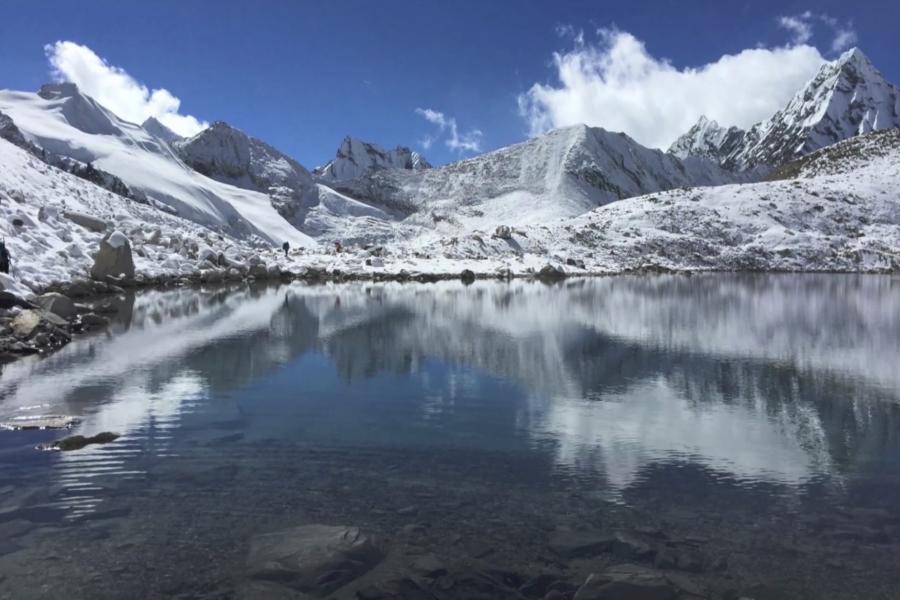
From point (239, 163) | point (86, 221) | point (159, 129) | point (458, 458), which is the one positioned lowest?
point (458, 458)

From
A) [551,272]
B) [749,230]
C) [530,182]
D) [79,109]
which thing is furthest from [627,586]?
[530,182]

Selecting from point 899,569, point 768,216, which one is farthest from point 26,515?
point 768,216

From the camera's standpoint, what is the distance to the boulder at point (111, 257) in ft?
140

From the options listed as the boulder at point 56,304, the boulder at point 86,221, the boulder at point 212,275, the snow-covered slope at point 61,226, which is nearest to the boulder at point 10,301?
the boulder at point 56,304

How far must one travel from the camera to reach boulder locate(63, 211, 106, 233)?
4862 cm

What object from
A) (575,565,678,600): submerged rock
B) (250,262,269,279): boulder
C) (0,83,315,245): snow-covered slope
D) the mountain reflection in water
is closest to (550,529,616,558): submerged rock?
(575,565,678,600): submerged rock

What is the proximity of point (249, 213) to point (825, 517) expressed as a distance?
348 feet

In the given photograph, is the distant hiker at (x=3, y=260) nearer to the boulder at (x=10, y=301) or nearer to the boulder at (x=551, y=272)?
the boulder at (x=10, y=301)

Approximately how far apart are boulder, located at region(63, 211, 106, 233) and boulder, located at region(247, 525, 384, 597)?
48.2m

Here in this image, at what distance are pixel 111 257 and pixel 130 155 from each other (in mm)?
60158

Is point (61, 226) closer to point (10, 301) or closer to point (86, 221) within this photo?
point (86, 221)

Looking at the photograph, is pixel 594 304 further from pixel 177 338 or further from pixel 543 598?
pixel 543 598

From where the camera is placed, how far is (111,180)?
80.1 meters

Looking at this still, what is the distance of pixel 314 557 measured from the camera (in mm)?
8125
